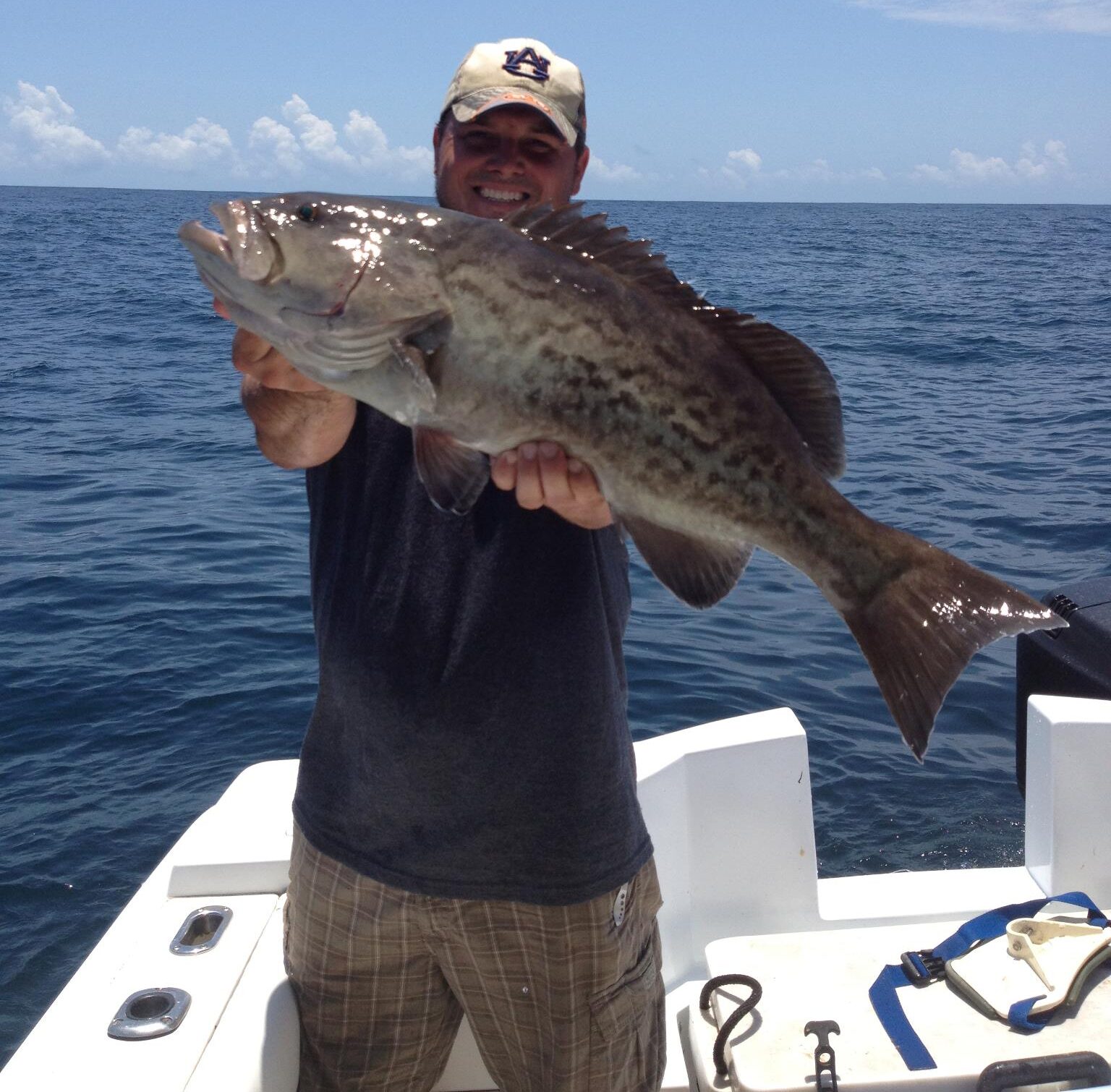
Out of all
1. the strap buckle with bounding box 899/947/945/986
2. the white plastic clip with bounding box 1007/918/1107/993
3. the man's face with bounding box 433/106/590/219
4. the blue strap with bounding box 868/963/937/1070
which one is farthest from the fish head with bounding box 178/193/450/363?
the white plastic clip with bounding box 1007/918/1107/993

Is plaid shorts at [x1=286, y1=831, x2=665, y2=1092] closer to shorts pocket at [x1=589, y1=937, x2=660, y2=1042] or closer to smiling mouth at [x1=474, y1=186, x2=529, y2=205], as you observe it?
shorts pocket at [x1=589, y1=937, x2=660, y2=1042]

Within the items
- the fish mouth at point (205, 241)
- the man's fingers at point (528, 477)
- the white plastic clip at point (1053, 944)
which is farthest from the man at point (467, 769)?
the white plastic clip at point (1053, 944)

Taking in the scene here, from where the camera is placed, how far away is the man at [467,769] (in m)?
2.66

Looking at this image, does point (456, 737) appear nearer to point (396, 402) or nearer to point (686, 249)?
point (396, 402)

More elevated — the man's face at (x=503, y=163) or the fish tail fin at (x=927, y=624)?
the man's face at (x=503, y=163)

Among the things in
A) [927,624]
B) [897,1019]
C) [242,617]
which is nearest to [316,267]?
[927,624]

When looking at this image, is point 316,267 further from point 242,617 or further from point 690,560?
point 242,617

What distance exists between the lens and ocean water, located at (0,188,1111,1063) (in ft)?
21.7

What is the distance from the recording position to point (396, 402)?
2.39 meters

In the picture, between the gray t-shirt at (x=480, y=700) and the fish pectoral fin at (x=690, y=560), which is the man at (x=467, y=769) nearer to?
the gray t-shirt at (x=480, y=700)

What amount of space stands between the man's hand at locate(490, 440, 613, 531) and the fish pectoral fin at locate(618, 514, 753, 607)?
0.13 meters

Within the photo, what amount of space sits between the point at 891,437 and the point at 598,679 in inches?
527

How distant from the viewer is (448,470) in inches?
93.4

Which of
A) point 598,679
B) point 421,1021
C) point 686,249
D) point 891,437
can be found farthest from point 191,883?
point 686,249
